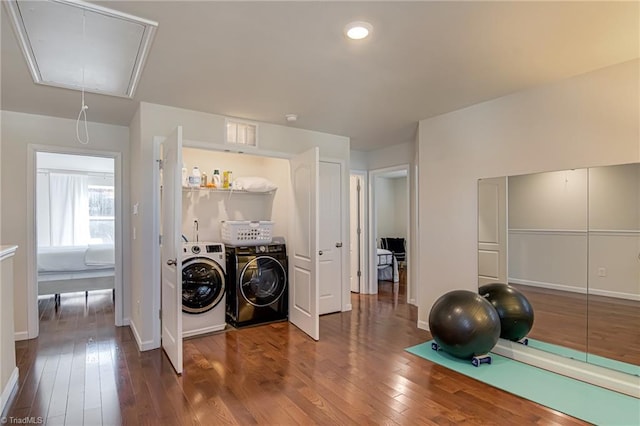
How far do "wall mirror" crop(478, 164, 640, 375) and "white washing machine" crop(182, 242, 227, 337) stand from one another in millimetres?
2829

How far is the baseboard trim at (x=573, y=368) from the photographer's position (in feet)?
7.91

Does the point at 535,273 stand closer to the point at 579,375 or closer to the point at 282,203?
the point at 579,375

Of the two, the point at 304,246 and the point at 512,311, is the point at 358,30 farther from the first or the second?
the point at 512,311

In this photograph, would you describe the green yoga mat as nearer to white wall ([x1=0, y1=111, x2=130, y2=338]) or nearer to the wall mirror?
the wall mirror

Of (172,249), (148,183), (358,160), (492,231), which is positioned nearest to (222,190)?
(148,183)

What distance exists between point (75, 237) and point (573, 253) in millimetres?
8454

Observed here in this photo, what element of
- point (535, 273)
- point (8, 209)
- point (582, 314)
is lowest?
point (582, 314)

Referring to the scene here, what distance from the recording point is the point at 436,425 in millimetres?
2049

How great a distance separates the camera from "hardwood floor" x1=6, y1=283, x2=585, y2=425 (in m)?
2.16

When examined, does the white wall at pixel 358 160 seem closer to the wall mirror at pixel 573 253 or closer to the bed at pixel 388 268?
the bed at pixel 388 268

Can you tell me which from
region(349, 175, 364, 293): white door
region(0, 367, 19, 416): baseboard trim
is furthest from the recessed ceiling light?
region(349, 175, 364, 293): white door

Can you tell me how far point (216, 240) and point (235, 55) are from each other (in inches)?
115

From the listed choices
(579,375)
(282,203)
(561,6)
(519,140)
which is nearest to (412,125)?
(519,140)

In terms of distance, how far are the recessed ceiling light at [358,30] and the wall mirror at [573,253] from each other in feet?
6.60
